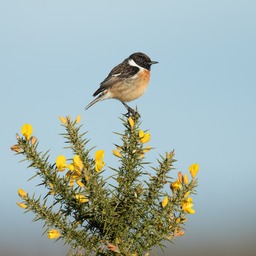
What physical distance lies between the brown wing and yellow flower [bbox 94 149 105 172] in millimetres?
8293

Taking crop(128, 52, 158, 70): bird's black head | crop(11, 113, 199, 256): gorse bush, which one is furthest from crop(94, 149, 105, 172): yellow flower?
crop(128, 52, 158, 70): bird's black head

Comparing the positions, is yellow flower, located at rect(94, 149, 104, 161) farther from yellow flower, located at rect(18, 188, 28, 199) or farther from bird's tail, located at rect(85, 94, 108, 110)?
bird's tail, located at rect(85, 94, 108, 110)

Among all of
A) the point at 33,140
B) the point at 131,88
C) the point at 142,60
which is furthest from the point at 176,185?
the point at 142,60

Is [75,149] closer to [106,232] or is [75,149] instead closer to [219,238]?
[106,232]

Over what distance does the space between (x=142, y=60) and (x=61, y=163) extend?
912cm

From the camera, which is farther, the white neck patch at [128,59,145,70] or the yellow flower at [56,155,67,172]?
the white neck patch at [128,59,145,70]

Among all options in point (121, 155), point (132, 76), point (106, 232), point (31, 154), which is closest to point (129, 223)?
point (106, 232)

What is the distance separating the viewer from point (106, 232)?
3.76 meters

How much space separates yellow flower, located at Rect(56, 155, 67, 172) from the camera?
3.78 metres

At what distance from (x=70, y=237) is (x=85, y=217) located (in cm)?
14

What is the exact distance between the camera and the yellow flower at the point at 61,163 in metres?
3.78

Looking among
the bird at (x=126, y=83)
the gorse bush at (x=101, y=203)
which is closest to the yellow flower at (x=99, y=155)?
the gorse bush at (x=101, y=203)

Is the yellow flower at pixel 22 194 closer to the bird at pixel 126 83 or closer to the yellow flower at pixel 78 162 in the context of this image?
the yellow flower at pixel 78 162

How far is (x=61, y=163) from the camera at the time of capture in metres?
3.79
